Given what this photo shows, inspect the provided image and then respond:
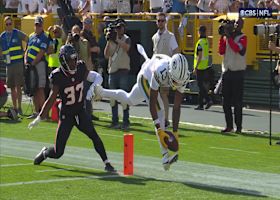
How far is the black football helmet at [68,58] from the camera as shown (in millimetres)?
13031

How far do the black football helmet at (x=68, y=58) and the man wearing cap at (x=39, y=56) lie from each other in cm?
756

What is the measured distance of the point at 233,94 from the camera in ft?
60.1

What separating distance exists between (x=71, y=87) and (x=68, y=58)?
41cm

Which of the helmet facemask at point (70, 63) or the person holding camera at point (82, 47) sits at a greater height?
the helmet facemask at point (70, 63)

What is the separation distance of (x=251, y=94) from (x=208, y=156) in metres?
8.23

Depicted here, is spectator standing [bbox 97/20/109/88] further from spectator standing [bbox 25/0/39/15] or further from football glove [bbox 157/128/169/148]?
football glove [bbox 157/128/169/148]

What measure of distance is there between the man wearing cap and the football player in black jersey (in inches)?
288

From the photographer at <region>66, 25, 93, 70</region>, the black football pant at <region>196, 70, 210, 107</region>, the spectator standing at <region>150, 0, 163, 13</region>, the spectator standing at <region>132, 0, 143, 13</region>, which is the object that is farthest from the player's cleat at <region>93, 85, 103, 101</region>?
the spectator standing at <region>132, 0, 143, 13</region>

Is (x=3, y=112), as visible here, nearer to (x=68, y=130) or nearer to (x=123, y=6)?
(x=123, y=6)

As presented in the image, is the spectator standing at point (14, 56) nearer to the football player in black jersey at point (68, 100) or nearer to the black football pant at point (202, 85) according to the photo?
the black football pant at point (202, 85)

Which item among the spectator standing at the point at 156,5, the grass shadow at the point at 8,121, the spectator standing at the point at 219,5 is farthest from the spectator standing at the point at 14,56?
the spectator standing at the point at 219,5

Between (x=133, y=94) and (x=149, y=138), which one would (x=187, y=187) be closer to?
(x=133, y=94)

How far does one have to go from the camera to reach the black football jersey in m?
13.2

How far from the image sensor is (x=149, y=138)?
17.6 m
